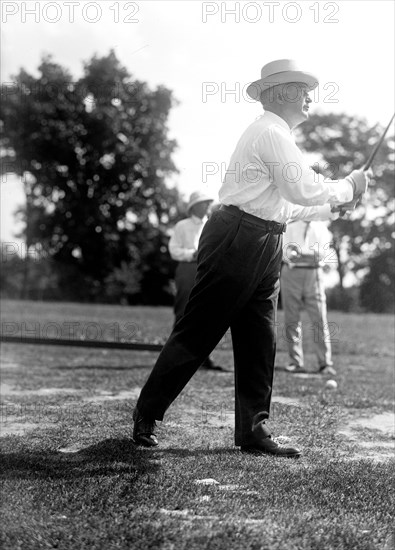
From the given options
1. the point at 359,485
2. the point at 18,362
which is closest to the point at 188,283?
the point at 18,362

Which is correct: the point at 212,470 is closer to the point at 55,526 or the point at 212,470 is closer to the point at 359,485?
the point at 359,485

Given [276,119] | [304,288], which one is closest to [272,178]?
[276,119]

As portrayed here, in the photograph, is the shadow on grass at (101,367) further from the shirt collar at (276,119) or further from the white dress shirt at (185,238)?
the shirt collar at (276,119)

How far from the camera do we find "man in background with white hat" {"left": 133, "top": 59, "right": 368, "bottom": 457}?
436cm

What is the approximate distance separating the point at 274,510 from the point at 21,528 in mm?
1038

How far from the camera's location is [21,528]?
2.91 m

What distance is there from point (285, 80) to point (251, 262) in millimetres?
1081

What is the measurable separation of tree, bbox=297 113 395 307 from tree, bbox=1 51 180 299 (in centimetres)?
1161

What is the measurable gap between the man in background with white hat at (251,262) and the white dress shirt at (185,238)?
5180mm

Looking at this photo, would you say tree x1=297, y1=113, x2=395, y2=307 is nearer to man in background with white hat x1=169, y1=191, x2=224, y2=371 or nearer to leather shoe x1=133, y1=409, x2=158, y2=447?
man in background with white hat x1=169, y1=191, x2=224, y2=371

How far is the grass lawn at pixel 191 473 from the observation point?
294 centimetres

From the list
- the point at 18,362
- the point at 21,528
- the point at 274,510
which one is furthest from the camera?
the point at 18,362

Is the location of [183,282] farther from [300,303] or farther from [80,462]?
[80,462]

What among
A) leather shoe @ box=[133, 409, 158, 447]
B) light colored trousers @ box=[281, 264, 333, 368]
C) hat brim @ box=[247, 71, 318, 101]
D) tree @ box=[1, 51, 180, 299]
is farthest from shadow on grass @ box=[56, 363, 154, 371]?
tree @ box=[1, 51, 180, 299]
